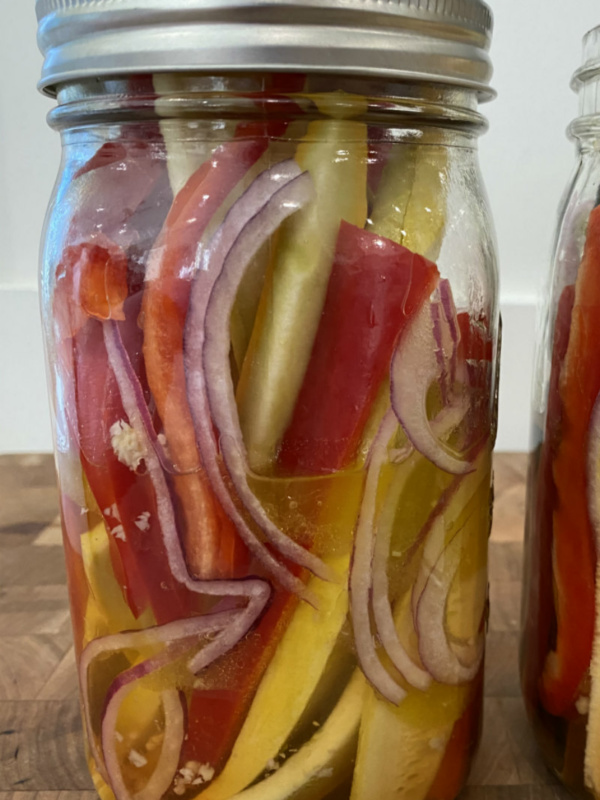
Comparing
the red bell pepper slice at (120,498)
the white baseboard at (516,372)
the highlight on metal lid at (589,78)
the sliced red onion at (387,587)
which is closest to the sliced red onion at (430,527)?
the sliced red onion at (387,587)

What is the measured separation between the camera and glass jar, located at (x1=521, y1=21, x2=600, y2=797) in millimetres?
404

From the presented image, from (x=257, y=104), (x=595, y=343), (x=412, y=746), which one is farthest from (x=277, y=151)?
(x=412, y=746)

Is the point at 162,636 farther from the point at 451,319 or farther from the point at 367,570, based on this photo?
the point at 451,319

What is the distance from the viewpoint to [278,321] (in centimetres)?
34

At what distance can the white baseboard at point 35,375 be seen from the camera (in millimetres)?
962

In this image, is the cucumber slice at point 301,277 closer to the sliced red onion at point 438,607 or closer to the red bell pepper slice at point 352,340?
the red bell pepper slice at point 352,340

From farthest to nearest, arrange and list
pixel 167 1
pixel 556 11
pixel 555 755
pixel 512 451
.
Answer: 1. pixel 512 451
2. pixel 556 11
3. pixel 555 755
4. pixel 167 1

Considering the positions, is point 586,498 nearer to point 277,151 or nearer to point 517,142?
point 277,151

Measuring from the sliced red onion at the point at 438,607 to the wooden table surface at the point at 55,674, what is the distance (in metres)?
0.11

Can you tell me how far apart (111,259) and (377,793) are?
30cm

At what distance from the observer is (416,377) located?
0.36 metres

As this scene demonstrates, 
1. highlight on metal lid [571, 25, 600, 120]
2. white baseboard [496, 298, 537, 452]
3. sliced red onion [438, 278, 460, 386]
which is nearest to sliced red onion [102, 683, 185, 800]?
sliced red onion [438, 278, 460, 386]

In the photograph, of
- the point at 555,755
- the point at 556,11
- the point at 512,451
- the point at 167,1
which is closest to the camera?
the point at 167,1

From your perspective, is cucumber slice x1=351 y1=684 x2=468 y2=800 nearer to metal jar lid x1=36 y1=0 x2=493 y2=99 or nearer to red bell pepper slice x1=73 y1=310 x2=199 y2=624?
red bell pepper slice x1=73 y1=310 x2=199 y2=624
